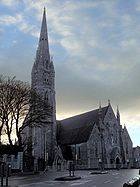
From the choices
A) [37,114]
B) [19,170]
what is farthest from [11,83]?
[19,170]

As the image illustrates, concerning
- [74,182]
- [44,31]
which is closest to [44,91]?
[44,31]

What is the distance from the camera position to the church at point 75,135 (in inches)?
2808

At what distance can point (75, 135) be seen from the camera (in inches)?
3051

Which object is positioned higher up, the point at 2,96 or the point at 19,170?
the point at 2,96

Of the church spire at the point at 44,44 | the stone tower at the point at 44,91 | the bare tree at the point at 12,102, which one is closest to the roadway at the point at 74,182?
the bare tree at the point at 12,102

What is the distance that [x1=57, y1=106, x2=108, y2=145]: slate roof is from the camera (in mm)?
74812

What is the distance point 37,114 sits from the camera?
153ft

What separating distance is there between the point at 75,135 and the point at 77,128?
2.72 meters

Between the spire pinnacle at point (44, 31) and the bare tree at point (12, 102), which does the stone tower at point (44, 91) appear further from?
the bare tree at point (12, 102)

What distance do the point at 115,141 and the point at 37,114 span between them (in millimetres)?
40064

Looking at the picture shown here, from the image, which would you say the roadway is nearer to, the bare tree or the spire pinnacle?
the bare tree

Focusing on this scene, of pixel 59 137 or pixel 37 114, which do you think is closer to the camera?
pixel 37 114

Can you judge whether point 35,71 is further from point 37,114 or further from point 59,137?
point 37,114

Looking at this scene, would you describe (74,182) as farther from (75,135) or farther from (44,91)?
(44,91)
